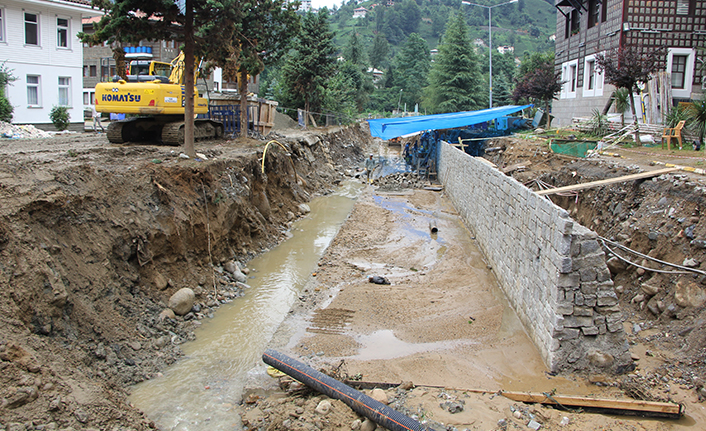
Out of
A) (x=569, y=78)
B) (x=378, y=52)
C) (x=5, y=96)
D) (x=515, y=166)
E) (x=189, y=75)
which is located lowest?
(x=515, y=166)

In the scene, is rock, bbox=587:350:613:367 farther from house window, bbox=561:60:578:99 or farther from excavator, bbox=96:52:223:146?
house window, bbox=561:60:578:99

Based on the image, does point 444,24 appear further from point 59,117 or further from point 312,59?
point 59,117

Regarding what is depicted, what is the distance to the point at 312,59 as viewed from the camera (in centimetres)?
3164

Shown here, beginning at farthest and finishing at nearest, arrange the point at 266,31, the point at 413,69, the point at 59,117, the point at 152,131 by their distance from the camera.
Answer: the point at 413,69
the point at 59,117
the point at 266,31
the point at 152,131

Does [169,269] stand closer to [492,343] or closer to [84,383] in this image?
[84,383]

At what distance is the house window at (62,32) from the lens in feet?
77.0

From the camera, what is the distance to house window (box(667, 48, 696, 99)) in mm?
20422

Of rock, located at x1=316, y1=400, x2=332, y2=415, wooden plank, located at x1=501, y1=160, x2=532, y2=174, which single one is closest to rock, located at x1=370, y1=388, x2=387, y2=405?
rock, located at x1=316, y1=400, x2=332, y2=415

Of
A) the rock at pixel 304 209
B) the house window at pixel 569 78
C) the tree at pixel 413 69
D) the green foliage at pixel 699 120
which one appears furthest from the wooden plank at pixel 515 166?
the tree at pixel 413 69

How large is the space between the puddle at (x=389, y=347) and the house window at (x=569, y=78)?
2304cm

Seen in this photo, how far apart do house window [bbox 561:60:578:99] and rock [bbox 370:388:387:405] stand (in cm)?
2476

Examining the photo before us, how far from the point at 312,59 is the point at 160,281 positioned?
84.3 feet

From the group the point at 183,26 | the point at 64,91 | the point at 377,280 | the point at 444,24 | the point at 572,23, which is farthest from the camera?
the point at 444,24

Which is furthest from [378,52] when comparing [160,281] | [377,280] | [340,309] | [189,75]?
[160,281]
